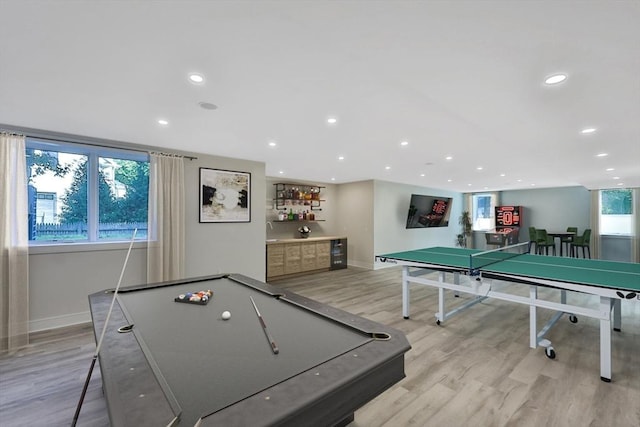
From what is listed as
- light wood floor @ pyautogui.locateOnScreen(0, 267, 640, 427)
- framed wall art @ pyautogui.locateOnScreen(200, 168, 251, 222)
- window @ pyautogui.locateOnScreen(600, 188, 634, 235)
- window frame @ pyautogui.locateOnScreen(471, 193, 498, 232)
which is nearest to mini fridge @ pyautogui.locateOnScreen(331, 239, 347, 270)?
framed wall art @ pyautogui.locateOnScreen(200, 168, 251, 222)

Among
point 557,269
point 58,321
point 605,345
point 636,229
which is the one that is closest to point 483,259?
point 557,269

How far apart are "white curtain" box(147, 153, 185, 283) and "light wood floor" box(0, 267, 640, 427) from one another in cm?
109

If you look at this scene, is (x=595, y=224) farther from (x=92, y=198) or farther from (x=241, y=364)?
(x=92, y=198)

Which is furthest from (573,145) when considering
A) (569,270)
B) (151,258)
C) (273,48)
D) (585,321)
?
(151,258)

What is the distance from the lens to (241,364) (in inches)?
47.8

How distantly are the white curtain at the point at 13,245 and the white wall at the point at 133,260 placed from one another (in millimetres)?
188

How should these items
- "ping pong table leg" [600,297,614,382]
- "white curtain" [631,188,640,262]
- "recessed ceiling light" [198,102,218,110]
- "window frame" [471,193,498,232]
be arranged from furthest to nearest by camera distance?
"window frame" [471,193,498,232] → "white curtain" [631,188,640,262] → "recessed ceiling light" [198,102,218,110] → "ping pong table leg" [600,297,614,382]

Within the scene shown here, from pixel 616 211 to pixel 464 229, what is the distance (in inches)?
167

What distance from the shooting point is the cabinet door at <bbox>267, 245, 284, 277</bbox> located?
20.0 feet

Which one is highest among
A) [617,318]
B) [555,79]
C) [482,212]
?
[555,79]

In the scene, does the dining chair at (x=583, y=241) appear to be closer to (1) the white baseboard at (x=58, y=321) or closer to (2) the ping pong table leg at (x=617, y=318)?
(2) the ping pong table leg at (x=617, y=318)

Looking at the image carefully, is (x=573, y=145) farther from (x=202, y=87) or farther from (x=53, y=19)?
(x=53, y=19)

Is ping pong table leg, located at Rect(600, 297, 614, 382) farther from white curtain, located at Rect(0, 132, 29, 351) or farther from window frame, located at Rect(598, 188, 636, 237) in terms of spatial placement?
window frame, located at Rect(598, 188, 636, 237)

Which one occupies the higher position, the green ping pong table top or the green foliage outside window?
the green foliage outside window
